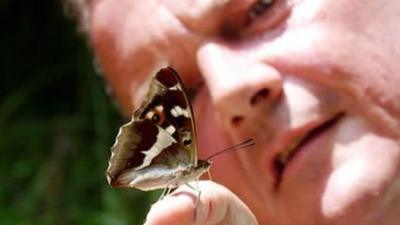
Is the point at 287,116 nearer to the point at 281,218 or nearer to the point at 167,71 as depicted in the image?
the point at 281,218

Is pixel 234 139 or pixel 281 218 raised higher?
pixel 234 139

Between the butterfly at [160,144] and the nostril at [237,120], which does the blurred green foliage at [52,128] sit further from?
the butterfly at [160,144]

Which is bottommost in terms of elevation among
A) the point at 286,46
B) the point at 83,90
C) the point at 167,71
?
the point at 83,90

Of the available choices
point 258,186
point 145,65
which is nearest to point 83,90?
point 145,65

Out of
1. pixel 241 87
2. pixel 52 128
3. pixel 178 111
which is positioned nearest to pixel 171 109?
pixel 178 111

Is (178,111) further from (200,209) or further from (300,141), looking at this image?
(300,141)

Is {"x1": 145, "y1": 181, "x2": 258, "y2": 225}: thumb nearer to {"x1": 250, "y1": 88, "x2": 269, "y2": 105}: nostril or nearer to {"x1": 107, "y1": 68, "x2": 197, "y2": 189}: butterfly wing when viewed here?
{"x1": 107, "y1": 68, "x2": 197, "y2": 189}: butterfly wing

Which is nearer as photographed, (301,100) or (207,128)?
(301,100)
